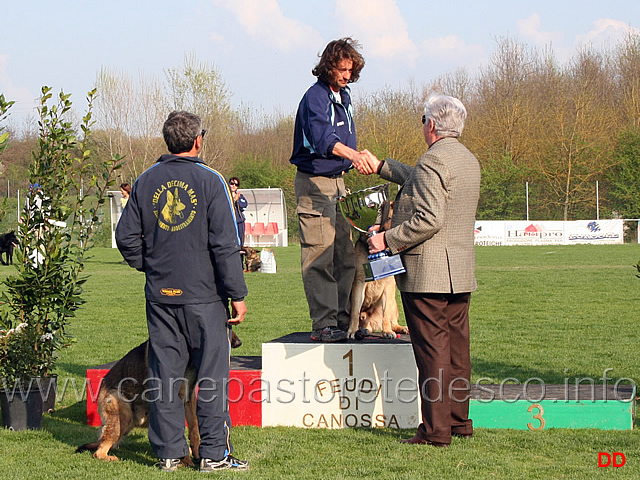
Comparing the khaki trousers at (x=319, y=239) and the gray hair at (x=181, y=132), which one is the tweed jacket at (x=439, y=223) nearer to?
the khaki trousers at (x=319, y=239)

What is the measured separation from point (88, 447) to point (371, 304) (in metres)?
2.54

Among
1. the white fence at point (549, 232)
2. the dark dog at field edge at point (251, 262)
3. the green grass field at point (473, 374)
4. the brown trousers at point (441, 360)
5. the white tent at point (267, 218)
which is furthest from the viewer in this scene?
the white tent at point (267, 218)

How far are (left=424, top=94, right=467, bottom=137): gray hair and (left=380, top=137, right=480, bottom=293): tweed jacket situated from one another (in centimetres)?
6

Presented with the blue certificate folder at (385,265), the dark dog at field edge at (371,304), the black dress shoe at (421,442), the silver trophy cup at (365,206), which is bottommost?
the black dress shoe at (421,442)

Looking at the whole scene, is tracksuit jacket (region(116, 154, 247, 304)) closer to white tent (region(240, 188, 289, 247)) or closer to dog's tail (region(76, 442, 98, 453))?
dog's tail (region(76, 442, 98, 453))

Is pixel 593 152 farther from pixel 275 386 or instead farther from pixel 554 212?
pixel 275 386

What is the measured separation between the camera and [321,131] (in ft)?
16.9

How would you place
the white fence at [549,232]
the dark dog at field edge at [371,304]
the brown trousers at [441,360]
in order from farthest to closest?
the white fence at [549,232]
the dark dog at field edge at [371,304]
the brown trousers at [441,360]

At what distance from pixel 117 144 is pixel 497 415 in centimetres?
3852

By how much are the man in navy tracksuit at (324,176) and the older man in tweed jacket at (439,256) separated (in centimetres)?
96

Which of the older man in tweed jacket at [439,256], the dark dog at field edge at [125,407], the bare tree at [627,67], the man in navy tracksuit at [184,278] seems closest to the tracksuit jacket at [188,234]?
the man in navy tracksuit at [184,278]

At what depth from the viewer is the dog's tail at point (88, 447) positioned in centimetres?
437

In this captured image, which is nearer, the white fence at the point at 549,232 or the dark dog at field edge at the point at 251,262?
the dark dog at field edge at the point at 251,262

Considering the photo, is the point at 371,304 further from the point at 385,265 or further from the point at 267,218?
the point at 267,218
